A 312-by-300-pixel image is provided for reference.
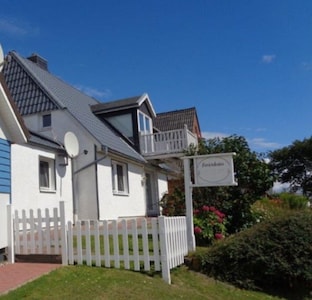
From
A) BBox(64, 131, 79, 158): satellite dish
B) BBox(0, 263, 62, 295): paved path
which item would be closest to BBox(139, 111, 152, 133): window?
BBox(64, 131, 79, 158): satellite dish

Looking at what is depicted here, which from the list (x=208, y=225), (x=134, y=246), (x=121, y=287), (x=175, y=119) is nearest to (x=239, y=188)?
(x=208, y=225)

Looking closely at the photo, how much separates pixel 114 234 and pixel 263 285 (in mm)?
3415

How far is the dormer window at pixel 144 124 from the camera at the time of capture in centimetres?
2144

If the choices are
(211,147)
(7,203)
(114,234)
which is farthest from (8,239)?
(211,147)

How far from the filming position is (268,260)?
8.14 m

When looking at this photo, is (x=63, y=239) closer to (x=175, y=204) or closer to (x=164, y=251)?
(x=164, y=251)

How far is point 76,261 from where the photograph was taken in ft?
27.0

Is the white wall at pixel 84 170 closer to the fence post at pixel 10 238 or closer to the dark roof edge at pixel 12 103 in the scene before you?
the dark roof edge at pixel 12 103

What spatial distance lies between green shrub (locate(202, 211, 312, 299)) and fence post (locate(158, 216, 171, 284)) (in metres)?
1.29

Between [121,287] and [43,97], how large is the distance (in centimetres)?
1193

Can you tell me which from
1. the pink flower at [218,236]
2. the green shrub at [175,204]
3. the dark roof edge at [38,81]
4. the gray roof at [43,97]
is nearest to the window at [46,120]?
the gray roof at [43,97]

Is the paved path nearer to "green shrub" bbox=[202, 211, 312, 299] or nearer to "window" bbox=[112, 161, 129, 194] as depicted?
"green shrub" bbox=[202, 211, 312, 299]

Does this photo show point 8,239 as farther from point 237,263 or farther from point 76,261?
point 237,263

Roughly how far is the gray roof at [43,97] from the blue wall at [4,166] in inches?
242
